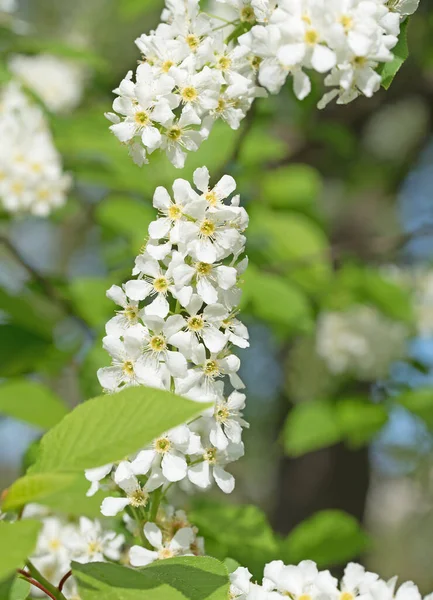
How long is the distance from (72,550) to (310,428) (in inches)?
78.2

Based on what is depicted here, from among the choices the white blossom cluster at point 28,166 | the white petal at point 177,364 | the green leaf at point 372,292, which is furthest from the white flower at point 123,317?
the green leaf at point 372,292

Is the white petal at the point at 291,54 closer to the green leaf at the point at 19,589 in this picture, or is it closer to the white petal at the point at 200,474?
the white petal at the point at 200,474

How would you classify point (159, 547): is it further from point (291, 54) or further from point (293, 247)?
point (293, 247)

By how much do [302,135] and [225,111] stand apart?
10.9 feet

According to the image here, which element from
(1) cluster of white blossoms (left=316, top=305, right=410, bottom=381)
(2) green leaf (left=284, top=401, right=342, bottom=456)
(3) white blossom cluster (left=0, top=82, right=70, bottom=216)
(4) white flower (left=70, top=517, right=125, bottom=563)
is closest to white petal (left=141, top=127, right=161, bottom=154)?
(4) white flower (left=70, top=517, right=125, bottom=563)

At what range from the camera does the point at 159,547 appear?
145cm

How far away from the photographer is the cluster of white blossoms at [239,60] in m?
1.30

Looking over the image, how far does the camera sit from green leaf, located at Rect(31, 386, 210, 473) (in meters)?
1.06

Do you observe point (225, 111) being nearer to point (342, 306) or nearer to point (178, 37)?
point (178, 37)

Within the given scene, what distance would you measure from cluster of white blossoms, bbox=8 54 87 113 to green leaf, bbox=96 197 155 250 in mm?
1499

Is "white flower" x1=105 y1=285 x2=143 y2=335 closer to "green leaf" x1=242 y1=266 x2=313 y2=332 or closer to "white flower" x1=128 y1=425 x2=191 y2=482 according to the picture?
"white flower" x1=128 y1=425 x2=191 y2=482

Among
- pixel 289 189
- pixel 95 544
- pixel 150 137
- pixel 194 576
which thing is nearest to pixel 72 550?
pixel 95 544

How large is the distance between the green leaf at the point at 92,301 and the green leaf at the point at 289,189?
1060 millimetres

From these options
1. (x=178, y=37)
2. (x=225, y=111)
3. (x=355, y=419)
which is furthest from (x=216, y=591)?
(x=355, y=419)
